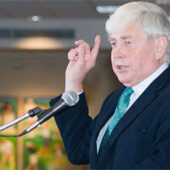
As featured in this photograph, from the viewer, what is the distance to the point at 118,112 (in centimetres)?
174

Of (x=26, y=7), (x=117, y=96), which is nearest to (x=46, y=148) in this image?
(x=26, y=7)

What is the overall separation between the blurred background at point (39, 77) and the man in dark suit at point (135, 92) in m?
6.07

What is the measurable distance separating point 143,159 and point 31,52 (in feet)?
23.7

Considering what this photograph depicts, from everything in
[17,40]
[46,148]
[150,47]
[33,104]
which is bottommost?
[46,148]

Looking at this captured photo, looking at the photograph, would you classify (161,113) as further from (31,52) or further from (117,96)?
(31,52)

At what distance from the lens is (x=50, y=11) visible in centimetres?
712

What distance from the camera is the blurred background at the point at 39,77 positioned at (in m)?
7.99

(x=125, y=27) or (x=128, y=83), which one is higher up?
(x=125, y=27)

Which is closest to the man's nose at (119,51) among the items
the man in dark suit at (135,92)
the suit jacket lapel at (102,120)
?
the man in dark suit at (135,92)

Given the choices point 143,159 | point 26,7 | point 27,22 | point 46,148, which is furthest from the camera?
point 46,148

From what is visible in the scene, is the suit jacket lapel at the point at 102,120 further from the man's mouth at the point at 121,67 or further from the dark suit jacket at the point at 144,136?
the man's mouth at the point at 121,67

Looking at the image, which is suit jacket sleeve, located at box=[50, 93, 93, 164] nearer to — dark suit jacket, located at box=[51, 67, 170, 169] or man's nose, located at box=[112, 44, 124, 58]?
dark suit jacket, located at box=[51, 67, 170, 169]

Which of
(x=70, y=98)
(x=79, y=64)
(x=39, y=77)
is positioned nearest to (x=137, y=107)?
(x=70, y=98)

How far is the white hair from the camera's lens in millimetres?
1669
